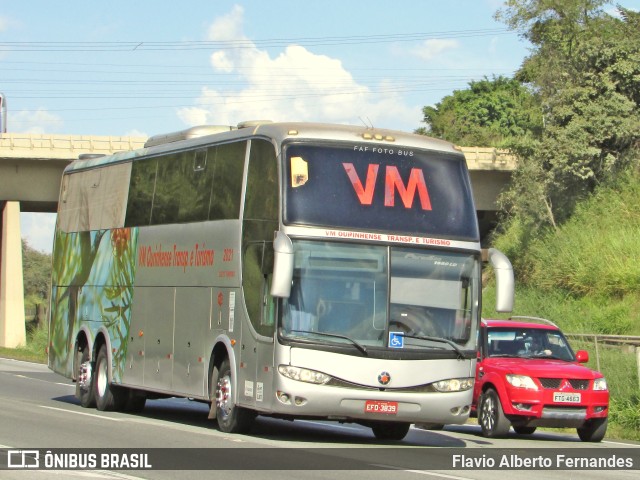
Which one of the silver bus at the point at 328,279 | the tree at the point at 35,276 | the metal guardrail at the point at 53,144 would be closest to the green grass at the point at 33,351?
the metal guardrail at the point at 53,144

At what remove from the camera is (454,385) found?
1623 cm

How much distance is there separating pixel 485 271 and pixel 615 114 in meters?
12.8

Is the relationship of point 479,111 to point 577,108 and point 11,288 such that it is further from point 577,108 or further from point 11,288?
point 577,108

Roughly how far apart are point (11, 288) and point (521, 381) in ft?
151

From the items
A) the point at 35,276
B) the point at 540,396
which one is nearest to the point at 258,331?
the point at 540,396

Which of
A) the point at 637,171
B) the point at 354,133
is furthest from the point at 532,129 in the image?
the point at 354,133

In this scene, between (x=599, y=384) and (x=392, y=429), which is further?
(x=599, y=384)

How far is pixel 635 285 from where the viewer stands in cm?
4416

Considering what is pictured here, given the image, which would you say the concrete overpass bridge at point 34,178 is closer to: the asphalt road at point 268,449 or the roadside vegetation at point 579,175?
the roadside vegetation at point 579,175

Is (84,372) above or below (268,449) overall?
above

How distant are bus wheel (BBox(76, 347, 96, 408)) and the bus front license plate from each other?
26.0ft

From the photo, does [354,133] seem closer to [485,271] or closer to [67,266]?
[67,266]

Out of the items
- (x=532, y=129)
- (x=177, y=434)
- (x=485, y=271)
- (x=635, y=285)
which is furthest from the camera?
(x=485, y=271)

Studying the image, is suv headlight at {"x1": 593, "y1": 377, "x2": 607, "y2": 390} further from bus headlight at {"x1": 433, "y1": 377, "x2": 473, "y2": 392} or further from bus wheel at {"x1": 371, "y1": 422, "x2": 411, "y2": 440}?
bus headlight at {"x1": 433, "y1": 377, "x2": 473, "y2": 392}
